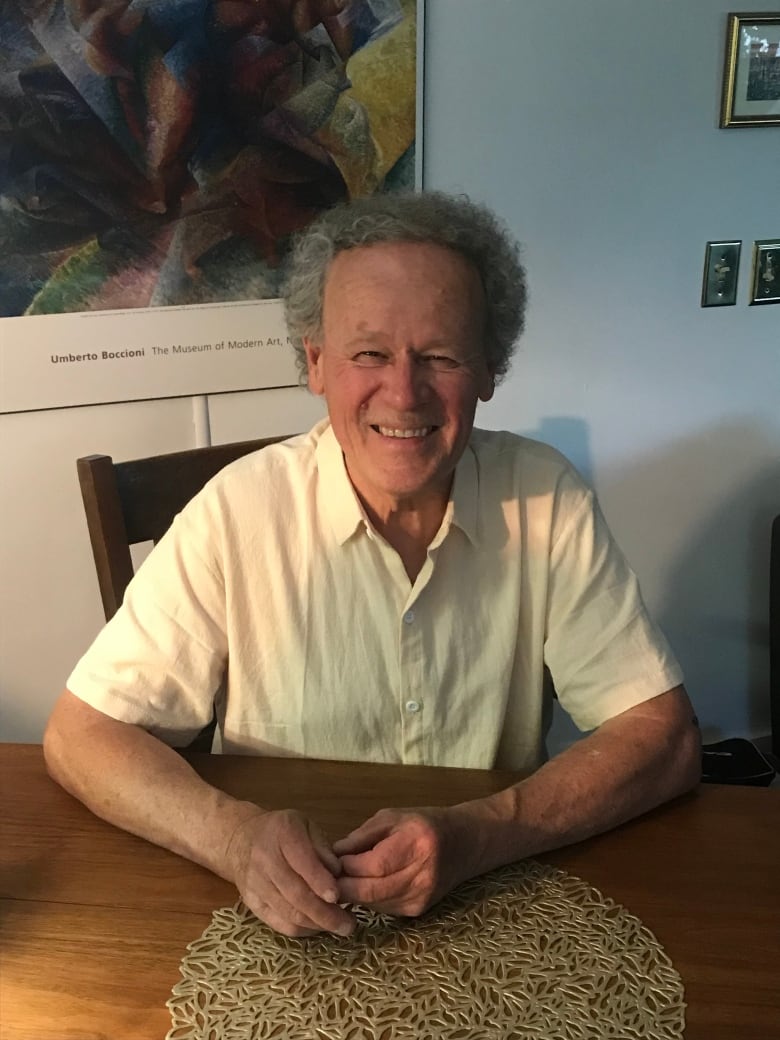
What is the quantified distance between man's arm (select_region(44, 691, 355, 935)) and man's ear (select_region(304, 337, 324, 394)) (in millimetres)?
488

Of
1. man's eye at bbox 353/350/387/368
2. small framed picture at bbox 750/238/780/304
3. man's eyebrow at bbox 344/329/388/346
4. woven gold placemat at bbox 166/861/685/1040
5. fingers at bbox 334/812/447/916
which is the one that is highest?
small framed picture at bbox 750/238/780/304

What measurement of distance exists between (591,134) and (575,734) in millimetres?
1417

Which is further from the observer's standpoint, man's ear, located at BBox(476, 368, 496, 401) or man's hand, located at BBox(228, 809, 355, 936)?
man's ear, located at BBox(476, 368, 496, 401)

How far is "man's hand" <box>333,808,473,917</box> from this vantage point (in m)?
0.89

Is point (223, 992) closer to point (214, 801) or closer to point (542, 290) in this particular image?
point (214, 801)

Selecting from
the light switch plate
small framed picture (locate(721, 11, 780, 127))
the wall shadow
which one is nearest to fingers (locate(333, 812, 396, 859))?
the wall shadow

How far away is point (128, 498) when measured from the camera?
140 centimetres

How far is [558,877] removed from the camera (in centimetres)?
96

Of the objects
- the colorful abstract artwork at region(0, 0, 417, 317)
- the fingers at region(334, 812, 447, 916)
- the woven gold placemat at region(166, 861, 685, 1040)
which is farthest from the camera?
the colorful abstract artwork at region(0, 0, 417, 317)

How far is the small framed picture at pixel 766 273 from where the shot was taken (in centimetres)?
212

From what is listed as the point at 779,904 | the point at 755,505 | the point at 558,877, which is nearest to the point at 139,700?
the point at 558,877

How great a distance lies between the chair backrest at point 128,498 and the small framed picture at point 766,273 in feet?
4.39

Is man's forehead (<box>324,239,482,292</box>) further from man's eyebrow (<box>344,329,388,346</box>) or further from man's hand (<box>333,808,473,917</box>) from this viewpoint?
man's hand (<box>333,808,473,917</box>)

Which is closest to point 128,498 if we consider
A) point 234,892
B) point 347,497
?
point 347,497
